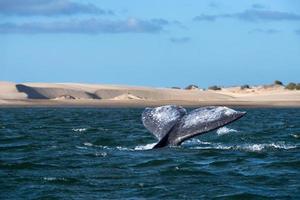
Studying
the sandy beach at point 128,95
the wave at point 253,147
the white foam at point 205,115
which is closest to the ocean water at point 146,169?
the wave at point 253,147

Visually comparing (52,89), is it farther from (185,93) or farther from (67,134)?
(67,134)

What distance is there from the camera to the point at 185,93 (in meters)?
119

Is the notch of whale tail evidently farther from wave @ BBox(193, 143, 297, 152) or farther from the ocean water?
wave @ BBox(193, 143, 297, 152)

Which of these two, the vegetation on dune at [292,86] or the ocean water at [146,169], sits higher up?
the vegetation on dune at [292,86]

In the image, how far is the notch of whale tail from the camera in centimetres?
1787

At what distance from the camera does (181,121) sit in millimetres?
18781

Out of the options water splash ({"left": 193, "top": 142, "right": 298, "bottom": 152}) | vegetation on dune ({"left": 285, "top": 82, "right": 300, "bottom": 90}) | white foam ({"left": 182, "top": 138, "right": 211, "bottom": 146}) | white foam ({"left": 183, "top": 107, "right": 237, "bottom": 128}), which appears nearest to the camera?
white foam ({"left": 183, "top": 107, "right": 237, "bottom": 128})

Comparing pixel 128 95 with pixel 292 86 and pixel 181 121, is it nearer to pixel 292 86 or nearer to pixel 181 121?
pixel 292 86

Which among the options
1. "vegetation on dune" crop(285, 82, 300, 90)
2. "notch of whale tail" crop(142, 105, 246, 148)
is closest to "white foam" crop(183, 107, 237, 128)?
"notch of whale tail" crop(142, 105, 246, 148)

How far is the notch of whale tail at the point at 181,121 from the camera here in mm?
17873

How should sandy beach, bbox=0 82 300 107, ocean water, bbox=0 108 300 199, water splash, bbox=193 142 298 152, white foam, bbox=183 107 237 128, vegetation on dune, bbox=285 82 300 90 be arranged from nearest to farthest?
ocean water, bbox=0 108 300 199, white foam, bbox=183 107 237 128, water splash, bbox=193 142 298 152, sandy beach, bbox=0 82 300 107, vegetation on dune, bbox=285 82 300 90

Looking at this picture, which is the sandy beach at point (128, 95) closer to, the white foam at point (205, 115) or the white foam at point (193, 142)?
the white foam at point (193, 142)

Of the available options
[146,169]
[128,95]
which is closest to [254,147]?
[146,169]

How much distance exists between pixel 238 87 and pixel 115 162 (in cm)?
11796
